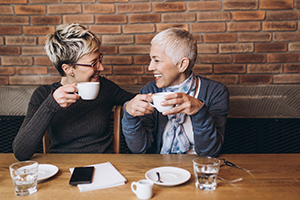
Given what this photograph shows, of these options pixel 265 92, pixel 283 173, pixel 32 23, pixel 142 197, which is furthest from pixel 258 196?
pixel 32 23

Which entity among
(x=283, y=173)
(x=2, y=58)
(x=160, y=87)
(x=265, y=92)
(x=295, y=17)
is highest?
(x=295, y=17)

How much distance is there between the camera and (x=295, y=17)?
1985mm

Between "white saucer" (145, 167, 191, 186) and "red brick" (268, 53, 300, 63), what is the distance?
1.52 m

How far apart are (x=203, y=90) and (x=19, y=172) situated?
101 centimetres

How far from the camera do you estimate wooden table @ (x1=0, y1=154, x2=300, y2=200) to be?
0.81 m

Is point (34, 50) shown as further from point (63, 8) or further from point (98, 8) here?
point (98, 8)

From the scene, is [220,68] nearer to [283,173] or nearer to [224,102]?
[224,102]

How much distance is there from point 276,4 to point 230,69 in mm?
627

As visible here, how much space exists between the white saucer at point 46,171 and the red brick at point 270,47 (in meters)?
1.79

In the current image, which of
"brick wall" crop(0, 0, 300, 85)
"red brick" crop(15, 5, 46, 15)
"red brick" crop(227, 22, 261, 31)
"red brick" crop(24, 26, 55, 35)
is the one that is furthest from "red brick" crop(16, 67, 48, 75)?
"red brick" crop(227, 22, 261, 31)

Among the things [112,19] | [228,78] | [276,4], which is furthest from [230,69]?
[112,19]

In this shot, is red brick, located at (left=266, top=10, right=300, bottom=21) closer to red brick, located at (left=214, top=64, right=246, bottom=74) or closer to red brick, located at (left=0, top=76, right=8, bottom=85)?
red brick, located at (left=214, top=64, right=246, bottom=74)

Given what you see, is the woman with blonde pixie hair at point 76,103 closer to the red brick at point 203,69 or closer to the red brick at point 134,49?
the red brick at point 134,49

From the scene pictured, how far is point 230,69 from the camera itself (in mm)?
2068
